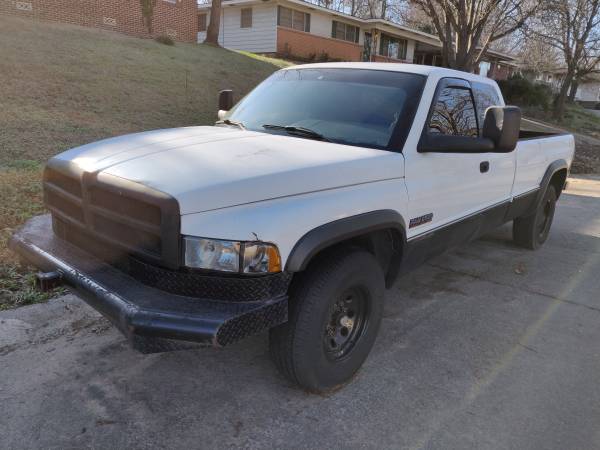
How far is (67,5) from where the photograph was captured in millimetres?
16984

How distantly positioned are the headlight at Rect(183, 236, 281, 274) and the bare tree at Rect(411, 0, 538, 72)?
527 inches

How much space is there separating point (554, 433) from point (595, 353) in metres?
1.18

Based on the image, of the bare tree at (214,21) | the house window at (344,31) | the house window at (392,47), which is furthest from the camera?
the house window at (392,47)

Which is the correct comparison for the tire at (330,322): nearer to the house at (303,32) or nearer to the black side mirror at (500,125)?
the black side mirror at (500,125)

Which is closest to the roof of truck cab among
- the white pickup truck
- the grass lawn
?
the white pickup truck

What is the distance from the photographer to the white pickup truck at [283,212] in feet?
7.77

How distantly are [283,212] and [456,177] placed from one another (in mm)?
1839

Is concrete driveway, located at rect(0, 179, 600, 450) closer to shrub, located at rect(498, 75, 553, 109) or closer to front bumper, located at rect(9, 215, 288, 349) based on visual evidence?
front bumper, located at rect(9, 215, 288, 349)

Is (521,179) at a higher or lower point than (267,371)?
higher

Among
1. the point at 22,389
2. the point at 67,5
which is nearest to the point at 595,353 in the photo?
the point at 22,389

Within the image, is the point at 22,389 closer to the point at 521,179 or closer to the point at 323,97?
the point at 323,97

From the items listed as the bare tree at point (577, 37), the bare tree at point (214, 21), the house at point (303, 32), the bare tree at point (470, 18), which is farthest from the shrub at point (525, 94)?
the bare tree at point (214, 21)

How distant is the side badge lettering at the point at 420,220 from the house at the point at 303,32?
23.6 metres

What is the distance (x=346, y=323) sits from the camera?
3.10 metres
